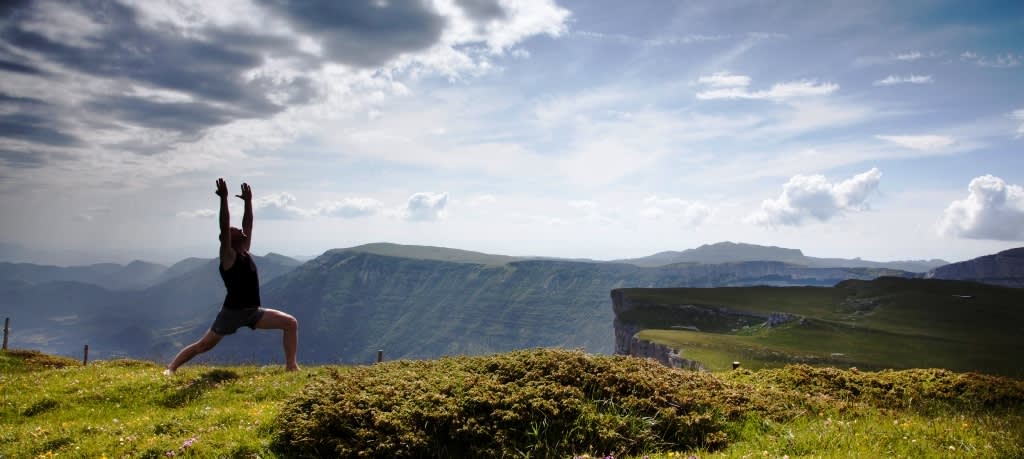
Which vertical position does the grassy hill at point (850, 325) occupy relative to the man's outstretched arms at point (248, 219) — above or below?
below

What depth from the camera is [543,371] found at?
388 inches

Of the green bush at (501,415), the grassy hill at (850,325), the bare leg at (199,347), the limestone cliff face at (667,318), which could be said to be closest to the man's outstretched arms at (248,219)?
the bare leg at (199,347)

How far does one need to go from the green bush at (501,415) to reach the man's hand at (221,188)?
538cm

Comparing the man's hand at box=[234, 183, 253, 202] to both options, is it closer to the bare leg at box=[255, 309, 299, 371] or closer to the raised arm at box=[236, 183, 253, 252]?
the raised arm at box=[236, 183, 253, 252]

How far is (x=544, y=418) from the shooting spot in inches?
326

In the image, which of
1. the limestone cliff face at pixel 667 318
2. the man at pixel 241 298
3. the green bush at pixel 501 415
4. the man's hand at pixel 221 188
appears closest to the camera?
the green bush at pixel 501 415

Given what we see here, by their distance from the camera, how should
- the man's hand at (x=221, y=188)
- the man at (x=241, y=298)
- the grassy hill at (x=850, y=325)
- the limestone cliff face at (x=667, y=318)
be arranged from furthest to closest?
1. the limestone cliff face at (x=667, y=318)
2. the grassy hill at (x=850, y=325)
3. the man at (x=241, y=298)
4. the man's hand at (x=221, y=188)

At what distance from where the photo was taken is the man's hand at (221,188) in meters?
12.3

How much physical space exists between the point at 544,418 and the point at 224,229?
9030mm

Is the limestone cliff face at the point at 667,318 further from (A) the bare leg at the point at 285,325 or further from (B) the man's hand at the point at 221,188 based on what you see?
(B) the man's hand at the point at 221,188

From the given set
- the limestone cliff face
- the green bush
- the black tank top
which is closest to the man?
the black tank top

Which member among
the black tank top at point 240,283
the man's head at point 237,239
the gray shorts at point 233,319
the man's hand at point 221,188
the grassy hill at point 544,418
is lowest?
the grassy hill at point 544,418

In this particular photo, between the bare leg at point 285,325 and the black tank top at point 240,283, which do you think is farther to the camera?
the bare leg at point 285,325

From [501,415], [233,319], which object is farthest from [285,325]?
[501,415]
